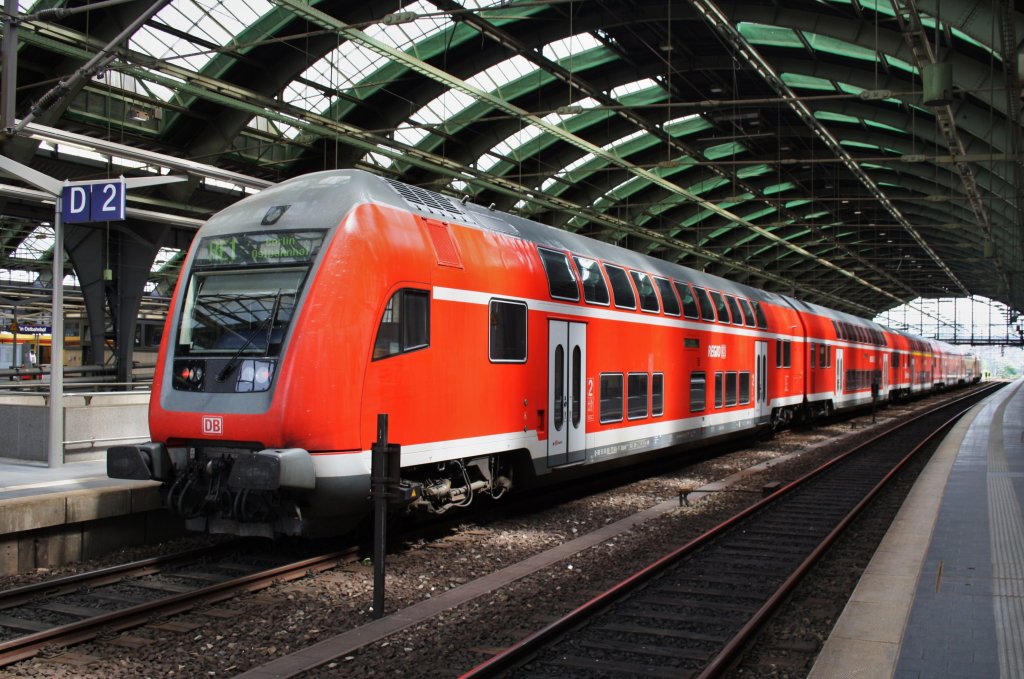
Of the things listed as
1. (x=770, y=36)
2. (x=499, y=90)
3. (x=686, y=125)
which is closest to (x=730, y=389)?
(x=770, y=36)

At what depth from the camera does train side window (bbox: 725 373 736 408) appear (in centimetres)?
1847

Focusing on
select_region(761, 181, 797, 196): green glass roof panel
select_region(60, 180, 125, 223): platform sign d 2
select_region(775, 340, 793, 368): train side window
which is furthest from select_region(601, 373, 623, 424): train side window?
select_region(761, 181, 797, 196): green glass roof panel

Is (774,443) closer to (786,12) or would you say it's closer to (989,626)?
(786,12)

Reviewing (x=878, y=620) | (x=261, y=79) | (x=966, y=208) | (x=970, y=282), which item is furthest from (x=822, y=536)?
(x=970, y=282)

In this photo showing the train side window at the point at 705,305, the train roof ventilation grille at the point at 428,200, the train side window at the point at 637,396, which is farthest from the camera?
Answer: the train side window at the point at 705,305

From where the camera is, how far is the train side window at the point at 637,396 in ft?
45.4

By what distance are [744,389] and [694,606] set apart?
12.5m

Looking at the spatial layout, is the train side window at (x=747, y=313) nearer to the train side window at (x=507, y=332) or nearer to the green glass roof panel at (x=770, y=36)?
the green glass roof panel at (x=770, y=36)

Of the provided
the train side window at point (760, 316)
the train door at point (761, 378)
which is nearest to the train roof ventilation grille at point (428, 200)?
the train door at point (761, 378)

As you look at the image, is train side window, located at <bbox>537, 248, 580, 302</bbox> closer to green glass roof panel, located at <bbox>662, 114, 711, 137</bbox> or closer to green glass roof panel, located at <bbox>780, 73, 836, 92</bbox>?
green glass roof panel, located at <bbox>780, 73, 836, 92</bbox>

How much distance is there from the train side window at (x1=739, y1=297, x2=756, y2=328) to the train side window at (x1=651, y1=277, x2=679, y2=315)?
433 centimetres

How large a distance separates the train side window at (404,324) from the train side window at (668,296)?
23.1 ft

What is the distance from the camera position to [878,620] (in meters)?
6.49

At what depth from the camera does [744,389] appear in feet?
64.1
